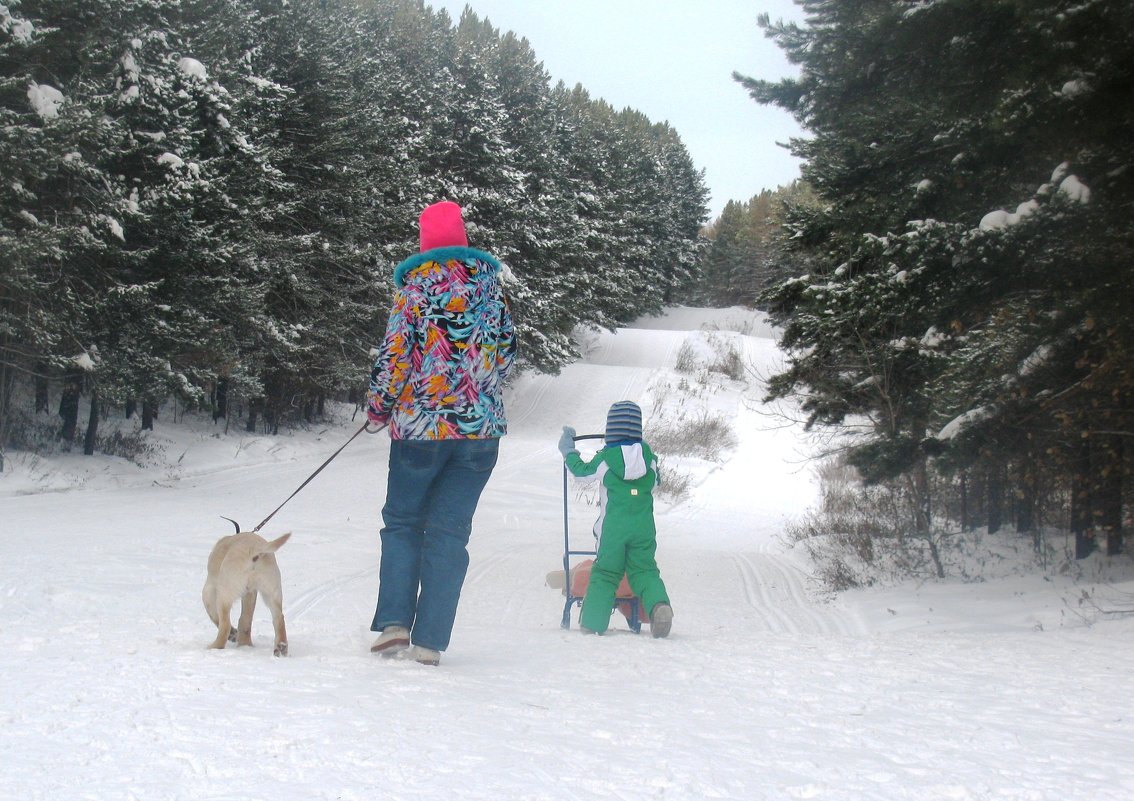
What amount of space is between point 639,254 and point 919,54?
4629 cm

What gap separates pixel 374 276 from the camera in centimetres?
2550

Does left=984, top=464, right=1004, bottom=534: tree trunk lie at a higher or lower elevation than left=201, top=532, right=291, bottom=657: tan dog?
higher

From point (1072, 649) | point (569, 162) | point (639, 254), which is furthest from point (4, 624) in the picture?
point (639, 254)

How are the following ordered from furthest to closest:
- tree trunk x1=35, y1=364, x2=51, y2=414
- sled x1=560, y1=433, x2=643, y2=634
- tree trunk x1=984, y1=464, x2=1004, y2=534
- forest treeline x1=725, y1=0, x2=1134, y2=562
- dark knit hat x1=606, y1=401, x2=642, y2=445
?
tree trunk x1=35, y1=364, x2=51, y2=414, tree trunk x1=984, y1=464, x2=1004, y2=534, sled x1=560, y1=433, x2=643, y2=634, dark knit hat x1=606, y1=401, x2=642, y2=445, forest treeline x1=725, y1=0, x2=1134, y2=562

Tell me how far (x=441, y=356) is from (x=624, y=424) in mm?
2593

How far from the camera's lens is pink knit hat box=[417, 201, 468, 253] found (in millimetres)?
4641

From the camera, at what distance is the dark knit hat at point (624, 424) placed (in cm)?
686

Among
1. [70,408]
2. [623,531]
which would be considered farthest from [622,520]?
[70,408]

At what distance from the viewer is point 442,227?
4.64 meters

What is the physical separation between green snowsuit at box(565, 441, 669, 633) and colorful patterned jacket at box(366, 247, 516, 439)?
2217mm

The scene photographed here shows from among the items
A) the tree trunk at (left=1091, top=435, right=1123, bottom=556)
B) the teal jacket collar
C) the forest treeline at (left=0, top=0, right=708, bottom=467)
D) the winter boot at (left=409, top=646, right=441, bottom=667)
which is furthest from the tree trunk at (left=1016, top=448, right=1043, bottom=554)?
the forest treeline at (left=0, top=0, right=708, bottom=467)

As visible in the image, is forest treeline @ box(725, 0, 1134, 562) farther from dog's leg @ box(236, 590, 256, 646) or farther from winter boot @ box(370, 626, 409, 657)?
dog's leg @ box(236, 590, 256, 646)

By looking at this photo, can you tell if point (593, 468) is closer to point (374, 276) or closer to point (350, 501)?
point (350, 501)

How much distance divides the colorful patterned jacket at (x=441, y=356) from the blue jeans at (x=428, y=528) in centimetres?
10
